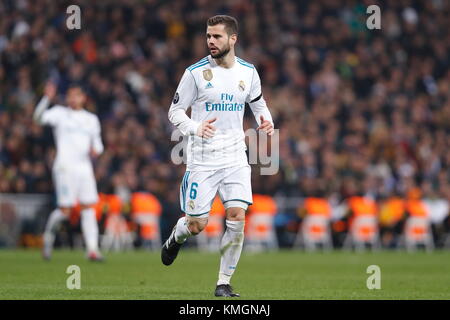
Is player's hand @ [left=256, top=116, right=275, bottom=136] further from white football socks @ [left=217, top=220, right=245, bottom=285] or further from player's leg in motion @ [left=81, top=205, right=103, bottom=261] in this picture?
player's leg in motion @ [left=81, top=205, right=103, bottom=261]

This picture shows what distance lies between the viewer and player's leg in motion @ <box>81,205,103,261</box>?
53.7 feet

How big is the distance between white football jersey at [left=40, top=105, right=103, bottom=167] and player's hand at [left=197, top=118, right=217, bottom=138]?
6.87 meters

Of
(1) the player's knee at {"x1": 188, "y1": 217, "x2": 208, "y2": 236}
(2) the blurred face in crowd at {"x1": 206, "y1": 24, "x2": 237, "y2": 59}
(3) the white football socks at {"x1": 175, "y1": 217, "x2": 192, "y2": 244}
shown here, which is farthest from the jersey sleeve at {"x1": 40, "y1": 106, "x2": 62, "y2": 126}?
(2) the blurred face in crowd at {"x1": 206, "y1": 24, "x2": 237, "y2": 59}

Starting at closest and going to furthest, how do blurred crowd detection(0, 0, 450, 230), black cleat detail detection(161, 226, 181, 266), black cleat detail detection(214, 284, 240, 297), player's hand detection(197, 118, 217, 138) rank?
player's hand detection(197, 118, 217, 138)
black cleat detail detection(214, 284, 240, 297)
black cleat detail detection(161, 226, 181, 266)
blurred crowd detection(0, 0, 450, 230)

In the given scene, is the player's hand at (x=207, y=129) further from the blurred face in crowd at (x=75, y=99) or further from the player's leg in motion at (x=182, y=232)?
the blurred face in crowd at (x=75, y=99)

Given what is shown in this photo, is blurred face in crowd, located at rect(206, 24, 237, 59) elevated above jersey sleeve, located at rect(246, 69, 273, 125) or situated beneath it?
elevated above

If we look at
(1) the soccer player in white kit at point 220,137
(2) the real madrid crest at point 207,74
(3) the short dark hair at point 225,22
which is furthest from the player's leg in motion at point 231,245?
(3) the short dark hair at point 225,22

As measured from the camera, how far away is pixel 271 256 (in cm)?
2025

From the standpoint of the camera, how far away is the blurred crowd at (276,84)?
76.9ft

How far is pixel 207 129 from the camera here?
973 centimetres

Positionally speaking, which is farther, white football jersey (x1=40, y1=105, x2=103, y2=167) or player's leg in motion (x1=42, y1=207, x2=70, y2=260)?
player's leg in motion (x1=42, y1=207, x2=70, y2=260)

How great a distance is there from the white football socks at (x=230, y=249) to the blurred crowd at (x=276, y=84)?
1236 cm
